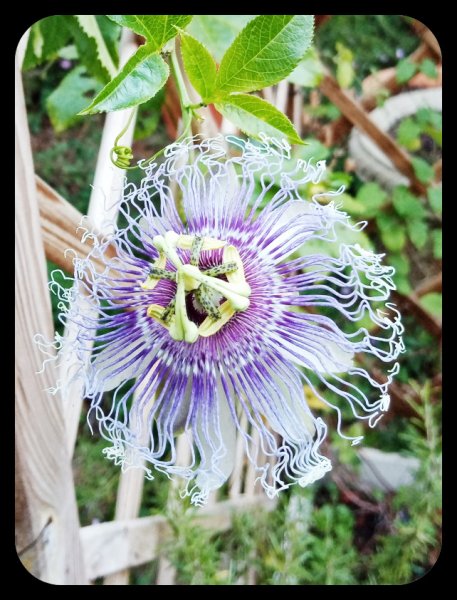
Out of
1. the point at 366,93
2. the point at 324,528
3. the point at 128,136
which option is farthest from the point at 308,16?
the point at 324,528

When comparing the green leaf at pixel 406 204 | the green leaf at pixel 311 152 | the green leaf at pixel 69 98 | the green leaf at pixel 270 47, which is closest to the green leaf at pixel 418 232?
the green leaf at pixel 406 204

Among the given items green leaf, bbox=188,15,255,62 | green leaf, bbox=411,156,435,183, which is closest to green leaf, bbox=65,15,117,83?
green leaf, bbox=188,15,255,62

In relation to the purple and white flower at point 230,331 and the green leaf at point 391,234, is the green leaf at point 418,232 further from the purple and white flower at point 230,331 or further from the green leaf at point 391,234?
the purple and white flower at point 230,331

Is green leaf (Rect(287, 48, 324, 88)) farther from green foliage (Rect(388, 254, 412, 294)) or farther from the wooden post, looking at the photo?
green foliage (Rect(388, 254, 412, 294))

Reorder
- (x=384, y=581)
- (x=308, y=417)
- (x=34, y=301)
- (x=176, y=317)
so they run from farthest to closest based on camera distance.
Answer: (x=384, y=581), (x=34, y=301), (x=308, y=417), (x=176, y=317)
